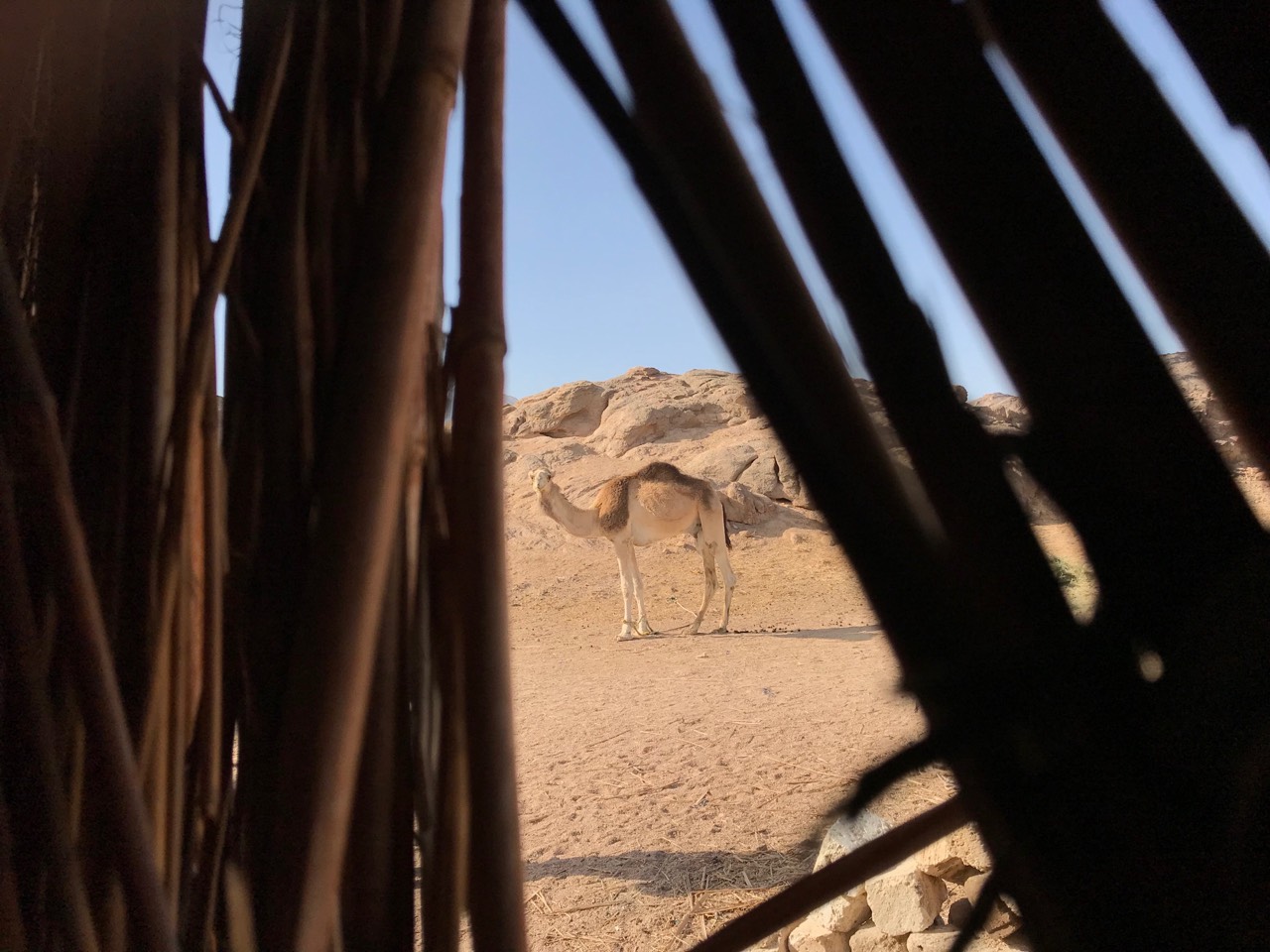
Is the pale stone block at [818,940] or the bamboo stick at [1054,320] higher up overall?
the bamboo stick at [1054,320]

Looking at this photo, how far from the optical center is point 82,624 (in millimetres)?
659

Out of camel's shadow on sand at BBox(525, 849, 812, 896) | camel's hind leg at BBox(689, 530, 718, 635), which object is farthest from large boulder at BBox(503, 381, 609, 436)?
camel's shadow on sand at BBox(525, 849, 812, 896)

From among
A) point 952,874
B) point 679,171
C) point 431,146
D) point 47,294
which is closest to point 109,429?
point 47,294

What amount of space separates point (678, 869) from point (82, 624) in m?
3.18

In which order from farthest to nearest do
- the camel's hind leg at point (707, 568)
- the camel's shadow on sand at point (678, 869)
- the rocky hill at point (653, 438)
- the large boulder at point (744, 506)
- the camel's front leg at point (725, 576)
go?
1. the rocky hill at point (653, 438)
2. the large boulder at point (744, 506)
3. the camel's hind leg at point (707, 568)
4. the camel's front leg at point (725, 576)
5. the camel's shadow on sand at point (678, 869)

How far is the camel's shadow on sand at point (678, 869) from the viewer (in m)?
3.23

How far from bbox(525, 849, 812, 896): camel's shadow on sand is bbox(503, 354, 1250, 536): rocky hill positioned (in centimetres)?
1049

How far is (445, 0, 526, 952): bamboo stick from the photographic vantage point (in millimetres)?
562

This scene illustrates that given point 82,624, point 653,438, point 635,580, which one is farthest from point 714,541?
point 82,624

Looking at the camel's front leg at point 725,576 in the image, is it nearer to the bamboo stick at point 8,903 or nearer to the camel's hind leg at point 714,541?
the camel's hind leg at point 714,541

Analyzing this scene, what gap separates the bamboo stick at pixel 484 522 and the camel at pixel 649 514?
31.9 ft

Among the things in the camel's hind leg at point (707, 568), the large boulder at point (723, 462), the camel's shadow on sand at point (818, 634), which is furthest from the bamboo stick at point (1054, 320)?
the large boulder at point (723, 462)

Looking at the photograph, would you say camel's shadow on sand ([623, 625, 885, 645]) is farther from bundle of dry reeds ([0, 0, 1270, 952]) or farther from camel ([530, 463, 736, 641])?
bundle of dry reeds ([0, 0, 1270, 952])

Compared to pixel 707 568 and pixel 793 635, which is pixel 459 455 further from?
pixel 707 568
